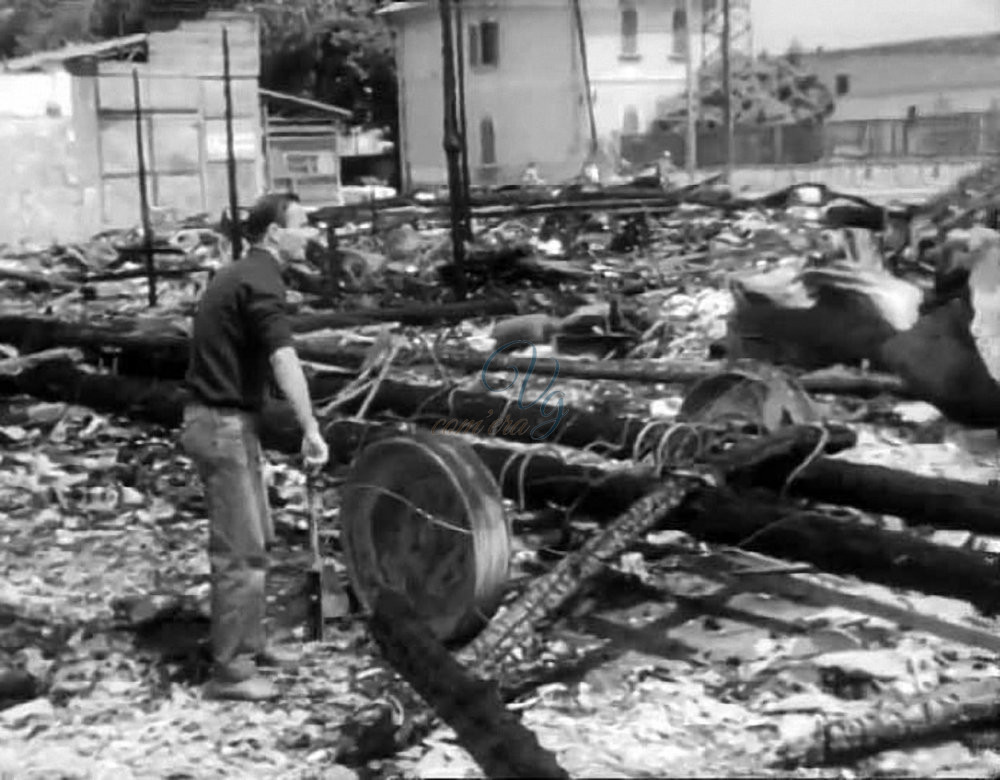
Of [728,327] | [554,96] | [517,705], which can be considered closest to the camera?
[517,705]

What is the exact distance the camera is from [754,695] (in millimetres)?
5453

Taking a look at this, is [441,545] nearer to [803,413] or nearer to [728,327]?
[803,413]

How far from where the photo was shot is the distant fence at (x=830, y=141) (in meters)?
48.3

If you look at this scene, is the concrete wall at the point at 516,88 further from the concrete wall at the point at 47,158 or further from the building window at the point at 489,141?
the concrete wall at the point at 47,158

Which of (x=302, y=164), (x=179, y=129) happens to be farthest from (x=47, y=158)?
(x=302, y=164)

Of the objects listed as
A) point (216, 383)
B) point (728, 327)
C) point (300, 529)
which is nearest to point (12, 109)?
point (728, 327)

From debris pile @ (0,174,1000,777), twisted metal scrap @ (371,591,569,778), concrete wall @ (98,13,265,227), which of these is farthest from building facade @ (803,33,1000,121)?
twisted metal scrap @ (371,591,569,778)

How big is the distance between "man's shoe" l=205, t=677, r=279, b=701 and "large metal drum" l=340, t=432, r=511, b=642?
66cm

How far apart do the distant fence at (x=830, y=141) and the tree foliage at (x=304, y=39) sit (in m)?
9.89

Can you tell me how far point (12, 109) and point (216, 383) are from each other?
26.7 m

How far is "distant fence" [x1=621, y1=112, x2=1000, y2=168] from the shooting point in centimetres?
4828

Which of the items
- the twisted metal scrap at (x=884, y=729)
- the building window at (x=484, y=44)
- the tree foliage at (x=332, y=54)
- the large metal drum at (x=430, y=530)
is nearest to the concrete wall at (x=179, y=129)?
the tree foliage at (x=332, y=54)

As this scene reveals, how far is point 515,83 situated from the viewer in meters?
53.7

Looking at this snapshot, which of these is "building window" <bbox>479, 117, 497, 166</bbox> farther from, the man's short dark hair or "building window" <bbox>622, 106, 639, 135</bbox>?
the man's short dark hair
